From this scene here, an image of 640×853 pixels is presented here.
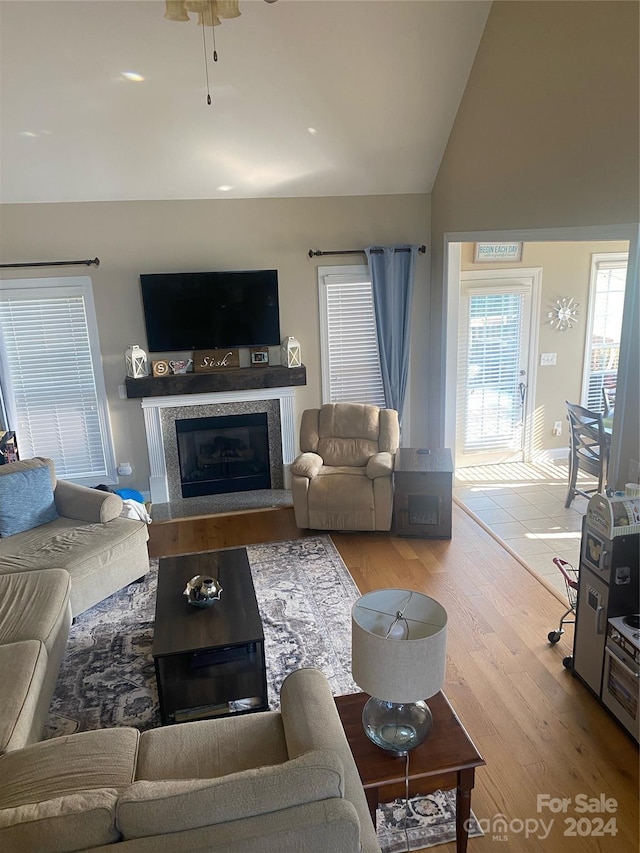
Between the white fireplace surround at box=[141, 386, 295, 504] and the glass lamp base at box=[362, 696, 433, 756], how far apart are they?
159 inches

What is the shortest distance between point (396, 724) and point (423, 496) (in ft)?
9.58

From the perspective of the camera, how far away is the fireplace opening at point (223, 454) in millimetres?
6055

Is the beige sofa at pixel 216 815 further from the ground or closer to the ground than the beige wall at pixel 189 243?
closer to the ground

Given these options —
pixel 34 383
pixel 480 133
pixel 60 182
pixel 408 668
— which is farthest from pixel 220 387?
pixel 408 668

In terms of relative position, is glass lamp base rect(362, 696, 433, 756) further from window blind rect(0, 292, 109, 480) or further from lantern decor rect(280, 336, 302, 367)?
window blind rect(0, 292, 109, 480)

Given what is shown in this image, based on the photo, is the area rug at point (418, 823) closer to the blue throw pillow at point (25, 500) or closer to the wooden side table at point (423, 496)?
the wooden side table at point (423, 496)

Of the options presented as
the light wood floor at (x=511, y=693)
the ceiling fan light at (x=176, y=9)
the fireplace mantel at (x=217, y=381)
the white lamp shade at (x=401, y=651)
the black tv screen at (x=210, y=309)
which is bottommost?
the light wood floor at (x=511, y=693)

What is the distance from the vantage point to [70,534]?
164 inches

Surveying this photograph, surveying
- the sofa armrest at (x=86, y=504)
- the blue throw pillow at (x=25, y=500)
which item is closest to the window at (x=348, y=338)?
the sofa armrest at (x=86, y=504)

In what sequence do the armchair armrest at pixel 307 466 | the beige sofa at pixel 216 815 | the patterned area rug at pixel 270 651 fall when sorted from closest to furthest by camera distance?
the beige sofa at pixel 216 815 < the patterned area rug at pixel 270 651 < the armchair armrest at pixel 307 466

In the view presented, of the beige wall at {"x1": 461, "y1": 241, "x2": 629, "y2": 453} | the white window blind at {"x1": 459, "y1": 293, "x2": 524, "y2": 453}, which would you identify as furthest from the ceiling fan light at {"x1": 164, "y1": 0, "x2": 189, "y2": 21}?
the white window blind at {"x1": 459, "y1": 293, "x2": 524, "y2": 453}

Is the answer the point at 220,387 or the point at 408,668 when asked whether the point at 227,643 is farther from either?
the point at 220,387

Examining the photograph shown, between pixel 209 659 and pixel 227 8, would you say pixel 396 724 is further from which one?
pixel 227 8

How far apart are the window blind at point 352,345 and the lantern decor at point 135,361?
5.83 feet
